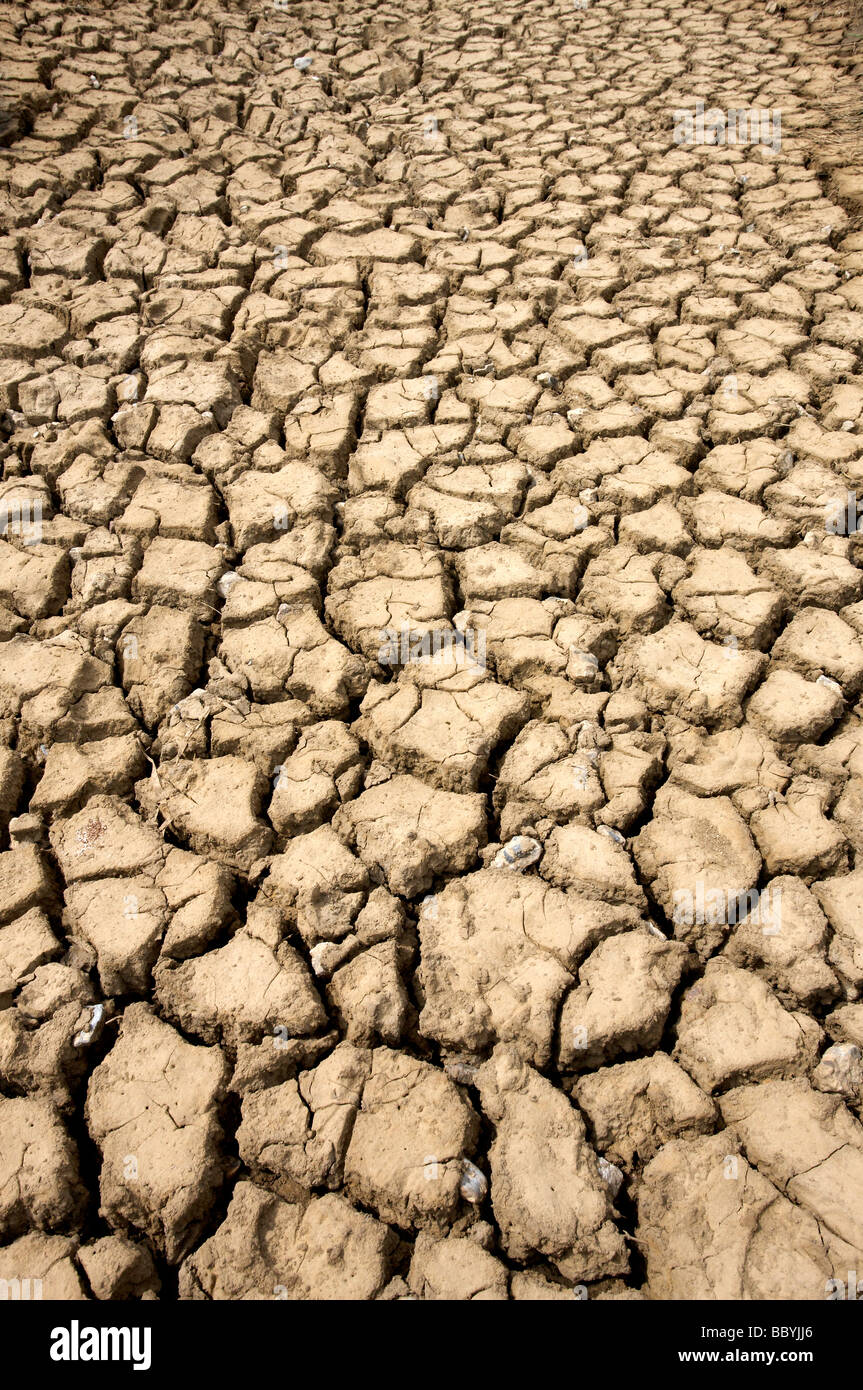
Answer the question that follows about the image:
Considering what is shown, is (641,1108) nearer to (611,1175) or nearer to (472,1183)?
(611,1175)

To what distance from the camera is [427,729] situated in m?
1.71

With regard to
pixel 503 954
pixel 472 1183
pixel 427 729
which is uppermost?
pixel 427 729

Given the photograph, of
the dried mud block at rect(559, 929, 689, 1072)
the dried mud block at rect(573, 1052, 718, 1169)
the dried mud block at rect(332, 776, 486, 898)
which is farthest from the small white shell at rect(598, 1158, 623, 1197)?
the dried mud block at rect(332, 776, 486, 898)

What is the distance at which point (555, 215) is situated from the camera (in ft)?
10.3

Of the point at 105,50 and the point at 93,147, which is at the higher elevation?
the point at 105,50

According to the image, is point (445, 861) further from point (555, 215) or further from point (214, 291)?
point (555, 215)

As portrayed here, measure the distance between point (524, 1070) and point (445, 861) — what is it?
1.25ft

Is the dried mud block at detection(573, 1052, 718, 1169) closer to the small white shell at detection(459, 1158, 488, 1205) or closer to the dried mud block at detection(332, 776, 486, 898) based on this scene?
the small white shell at detection(459, 1158, 488, 1205)

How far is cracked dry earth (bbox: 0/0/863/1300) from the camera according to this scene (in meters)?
1.21

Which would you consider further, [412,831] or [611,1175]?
[412,831]

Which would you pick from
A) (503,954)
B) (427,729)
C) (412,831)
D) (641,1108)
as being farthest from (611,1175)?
(427,729)

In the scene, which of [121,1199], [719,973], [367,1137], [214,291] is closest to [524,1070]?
[367,1137]

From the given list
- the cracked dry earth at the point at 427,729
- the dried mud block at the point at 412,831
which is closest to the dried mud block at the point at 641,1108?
the cracked dry earth at the point at 427,729

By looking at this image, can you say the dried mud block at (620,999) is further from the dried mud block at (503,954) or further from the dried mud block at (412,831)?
the dried mud block at (412,831)
